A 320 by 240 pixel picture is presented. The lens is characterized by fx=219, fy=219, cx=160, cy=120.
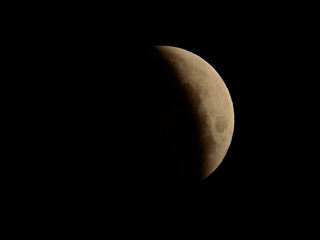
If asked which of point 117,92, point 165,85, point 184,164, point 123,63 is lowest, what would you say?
point 184,164

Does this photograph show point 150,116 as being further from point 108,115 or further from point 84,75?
point 84,75

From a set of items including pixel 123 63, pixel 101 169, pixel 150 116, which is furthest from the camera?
pixel 123 63

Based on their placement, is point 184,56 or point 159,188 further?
point 184,56

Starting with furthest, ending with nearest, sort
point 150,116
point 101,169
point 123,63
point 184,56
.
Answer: point 184,56 < point 123,63 < point 101,169 < point 150,116

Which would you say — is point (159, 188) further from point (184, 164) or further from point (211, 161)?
point (211, 161)

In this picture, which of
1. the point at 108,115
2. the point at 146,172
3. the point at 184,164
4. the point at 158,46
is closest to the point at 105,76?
the point at 108,115

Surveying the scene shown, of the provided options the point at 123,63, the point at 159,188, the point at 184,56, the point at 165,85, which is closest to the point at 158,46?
the point at 184,56

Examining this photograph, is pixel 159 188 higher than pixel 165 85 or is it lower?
lower

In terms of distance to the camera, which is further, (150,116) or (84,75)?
(84,75)

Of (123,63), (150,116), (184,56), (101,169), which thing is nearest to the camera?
(150,116)

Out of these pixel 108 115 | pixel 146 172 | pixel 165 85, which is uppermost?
pixel 165 85
